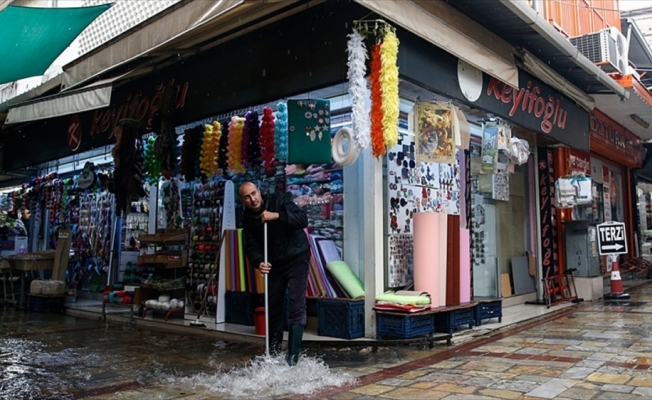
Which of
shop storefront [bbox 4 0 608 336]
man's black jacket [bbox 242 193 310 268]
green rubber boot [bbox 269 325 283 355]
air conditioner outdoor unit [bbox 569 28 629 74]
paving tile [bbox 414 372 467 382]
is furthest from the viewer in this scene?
air conditioner outdoor unit [bbox 569 28 629 74]

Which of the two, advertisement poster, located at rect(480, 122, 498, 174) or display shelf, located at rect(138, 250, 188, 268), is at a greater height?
advertisement poster, located at rect(480, 122, 498, 174)

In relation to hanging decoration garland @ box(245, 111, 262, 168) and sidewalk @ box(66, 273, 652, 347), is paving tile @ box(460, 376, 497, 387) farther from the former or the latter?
hanging decoration garland @ box(245, 111, 262, 168)

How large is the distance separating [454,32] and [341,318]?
3.48 metres

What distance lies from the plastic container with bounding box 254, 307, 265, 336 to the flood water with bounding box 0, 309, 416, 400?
0.21 metres

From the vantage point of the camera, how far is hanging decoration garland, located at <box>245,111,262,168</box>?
723 cm

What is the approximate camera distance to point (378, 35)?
5457 mm

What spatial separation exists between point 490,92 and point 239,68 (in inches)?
134

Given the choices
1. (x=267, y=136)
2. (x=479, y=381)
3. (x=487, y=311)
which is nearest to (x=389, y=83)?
(x=267, y=136)

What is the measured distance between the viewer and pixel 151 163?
28.0 ft

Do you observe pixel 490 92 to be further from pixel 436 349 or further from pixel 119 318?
pixel 119 318

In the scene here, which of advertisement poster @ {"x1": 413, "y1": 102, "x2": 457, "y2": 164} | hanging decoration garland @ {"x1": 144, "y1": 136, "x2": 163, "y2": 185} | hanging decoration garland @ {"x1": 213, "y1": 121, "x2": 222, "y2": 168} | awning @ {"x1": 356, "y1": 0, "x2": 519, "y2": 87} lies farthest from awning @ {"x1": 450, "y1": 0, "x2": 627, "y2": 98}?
hanging decoration garland @ {"x1": 144, "y1": 136, "x2": 163, "y2": 185}

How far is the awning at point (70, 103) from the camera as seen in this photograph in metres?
Result: 7.15

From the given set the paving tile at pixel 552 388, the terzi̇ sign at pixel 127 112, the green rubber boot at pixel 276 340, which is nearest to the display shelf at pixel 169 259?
the terzi̇ sign at pixel 127 112

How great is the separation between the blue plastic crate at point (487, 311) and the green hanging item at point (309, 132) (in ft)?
9.48
